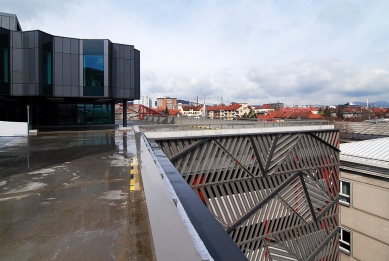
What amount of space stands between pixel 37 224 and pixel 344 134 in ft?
126

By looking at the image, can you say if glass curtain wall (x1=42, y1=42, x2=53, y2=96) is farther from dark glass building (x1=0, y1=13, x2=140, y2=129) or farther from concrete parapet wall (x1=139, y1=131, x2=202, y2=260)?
concrete parapet wall (x1=139, y1=131, x2=202, y2=260)

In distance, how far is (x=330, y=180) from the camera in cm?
2173

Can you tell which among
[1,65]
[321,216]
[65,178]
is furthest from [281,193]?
[1,65]

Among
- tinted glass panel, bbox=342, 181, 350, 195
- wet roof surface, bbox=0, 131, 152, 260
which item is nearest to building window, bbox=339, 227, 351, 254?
tinted glass panel, bbox=342, 181, 350, 195

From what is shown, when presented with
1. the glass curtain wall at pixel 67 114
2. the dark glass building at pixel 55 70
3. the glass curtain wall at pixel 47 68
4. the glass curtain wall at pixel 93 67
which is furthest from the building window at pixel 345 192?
the glass curtain wall at pixel 67 114

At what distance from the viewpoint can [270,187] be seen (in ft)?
63.8

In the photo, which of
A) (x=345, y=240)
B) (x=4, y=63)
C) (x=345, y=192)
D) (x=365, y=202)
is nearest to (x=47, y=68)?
(x=4, y=63)

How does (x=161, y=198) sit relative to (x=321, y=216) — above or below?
above

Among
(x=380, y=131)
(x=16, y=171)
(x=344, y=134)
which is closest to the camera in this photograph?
(x=16, y=171)

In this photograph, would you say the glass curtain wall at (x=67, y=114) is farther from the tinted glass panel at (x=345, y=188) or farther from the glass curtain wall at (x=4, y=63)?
the tinted glass panel at (x=345, y=188)

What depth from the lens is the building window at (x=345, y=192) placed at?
17609 mm

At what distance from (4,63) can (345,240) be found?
2926 cm

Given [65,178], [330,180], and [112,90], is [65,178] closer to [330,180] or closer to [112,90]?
[112,90]

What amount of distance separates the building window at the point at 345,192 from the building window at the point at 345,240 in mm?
1944
